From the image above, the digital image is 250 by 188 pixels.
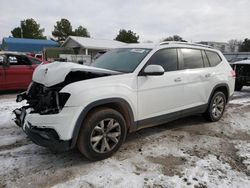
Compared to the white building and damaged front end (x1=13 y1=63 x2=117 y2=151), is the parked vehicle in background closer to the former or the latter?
damaged front end (x1=13 y1=63 x2=117 y2=151)

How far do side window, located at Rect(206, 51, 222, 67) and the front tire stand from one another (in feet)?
9.37

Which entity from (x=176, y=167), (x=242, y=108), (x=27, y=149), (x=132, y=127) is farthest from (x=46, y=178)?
Result: (x=242, y=108)

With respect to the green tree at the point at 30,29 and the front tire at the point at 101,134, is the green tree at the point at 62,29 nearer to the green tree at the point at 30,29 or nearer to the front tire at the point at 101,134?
the green tree at the point at 30,29

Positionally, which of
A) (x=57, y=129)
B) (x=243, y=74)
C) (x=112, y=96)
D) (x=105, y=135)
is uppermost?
(x=243, y=74)

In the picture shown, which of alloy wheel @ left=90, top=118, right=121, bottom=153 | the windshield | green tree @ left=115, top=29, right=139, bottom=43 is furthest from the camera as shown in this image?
green tree @ left=115, top=29, right=139, bottom=43

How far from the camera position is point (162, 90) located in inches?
169

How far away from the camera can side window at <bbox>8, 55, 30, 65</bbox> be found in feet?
29.1

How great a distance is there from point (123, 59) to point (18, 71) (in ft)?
19.1

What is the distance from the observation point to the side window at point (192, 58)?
486 cm

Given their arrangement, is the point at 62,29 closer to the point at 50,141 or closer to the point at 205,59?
the point at 205,59

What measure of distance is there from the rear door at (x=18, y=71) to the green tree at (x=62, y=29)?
153 feet

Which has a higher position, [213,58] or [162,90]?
[213,58]

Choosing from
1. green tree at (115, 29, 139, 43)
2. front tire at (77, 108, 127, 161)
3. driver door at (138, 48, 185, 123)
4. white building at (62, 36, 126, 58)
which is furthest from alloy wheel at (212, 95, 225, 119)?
green tree at (115, 29, 139, 43)

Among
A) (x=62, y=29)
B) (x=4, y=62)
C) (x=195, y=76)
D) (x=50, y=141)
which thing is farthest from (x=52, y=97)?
(x=62, y=29)
